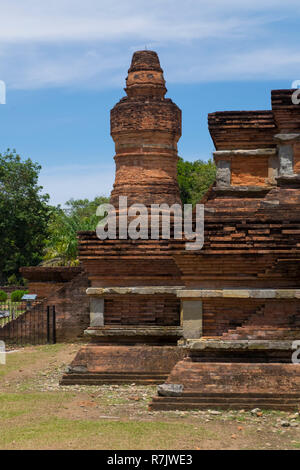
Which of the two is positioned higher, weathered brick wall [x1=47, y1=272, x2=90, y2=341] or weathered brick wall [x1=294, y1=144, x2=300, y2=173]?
weathered brick wall [x1=294, y1=144, x2=300, y2=173]

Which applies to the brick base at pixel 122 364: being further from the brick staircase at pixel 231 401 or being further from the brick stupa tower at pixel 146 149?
the brick stupa tower at pixel 146 149

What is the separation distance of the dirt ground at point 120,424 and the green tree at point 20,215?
35.4 metres

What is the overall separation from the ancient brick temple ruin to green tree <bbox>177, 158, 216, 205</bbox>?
29.6 meters

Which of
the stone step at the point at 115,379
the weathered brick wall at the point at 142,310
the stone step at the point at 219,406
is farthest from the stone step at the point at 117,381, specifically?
the stone step at the point at 219,406

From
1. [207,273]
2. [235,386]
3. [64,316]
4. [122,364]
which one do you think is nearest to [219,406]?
[235,386]

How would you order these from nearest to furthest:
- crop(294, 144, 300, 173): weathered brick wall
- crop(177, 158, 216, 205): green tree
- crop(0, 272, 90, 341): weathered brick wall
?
crop(294, 144, 300, 173): weathered brick wall < crop(0, 272, 90, 341): weathered brick wall < crop(177, 158, 216, 205): green tree

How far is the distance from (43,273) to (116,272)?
1096 cm

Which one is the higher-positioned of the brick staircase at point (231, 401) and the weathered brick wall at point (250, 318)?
the weathered brick wall at point (250, 318)

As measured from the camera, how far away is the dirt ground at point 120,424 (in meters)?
7.11

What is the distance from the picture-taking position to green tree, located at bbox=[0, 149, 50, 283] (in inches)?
1783

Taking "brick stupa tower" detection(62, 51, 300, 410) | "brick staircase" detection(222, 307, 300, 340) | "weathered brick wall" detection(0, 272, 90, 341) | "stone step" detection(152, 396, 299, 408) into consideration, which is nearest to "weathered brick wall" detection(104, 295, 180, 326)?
"brick stupa tower" detection(62, 51, 300, 410)

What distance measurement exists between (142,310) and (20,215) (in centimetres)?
3457

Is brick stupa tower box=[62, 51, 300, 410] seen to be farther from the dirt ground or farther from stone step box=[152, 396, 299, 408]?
the dirt ground

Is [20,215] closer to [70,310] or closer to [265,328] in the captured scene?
[70,310]
